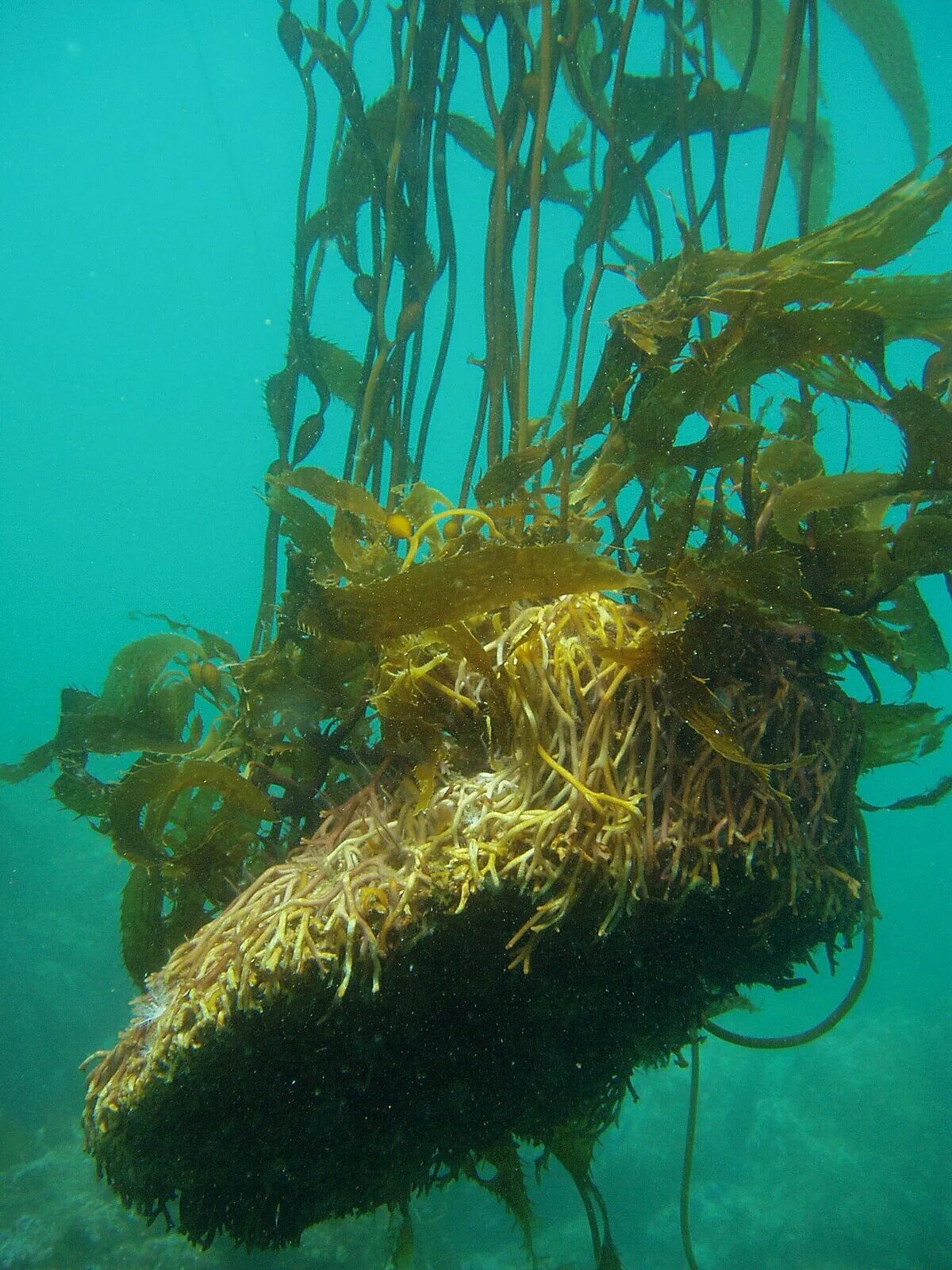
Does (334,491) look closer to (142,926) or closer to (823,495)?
(823,495)

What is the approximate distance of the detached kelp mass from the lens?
3.73 feet

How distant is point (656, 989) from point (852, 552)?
3.33 feet

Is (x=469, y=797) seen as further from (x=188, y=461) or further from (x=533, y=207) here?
(x=188, y=461)

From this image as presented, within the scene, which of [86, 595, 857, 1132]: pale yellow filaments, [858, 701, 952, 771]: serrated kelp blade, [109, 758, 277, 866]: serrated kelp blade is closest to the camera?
[86, 595, 857, 1132]: pale yellow filaments

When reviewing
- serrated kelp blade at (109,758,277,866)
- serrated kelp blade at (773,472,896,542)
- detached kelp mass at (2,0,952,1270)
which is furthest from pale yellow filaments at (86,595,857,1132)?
serrated kelp blade at (773,472,896,542)

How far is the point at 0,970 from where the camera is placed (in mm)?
11672

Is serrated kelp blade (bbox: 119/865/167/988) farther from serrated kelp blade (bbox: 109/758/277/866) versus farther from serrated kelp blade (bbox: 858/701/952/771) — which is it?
serrated kelp blade (bbox: 858/701/952/771)

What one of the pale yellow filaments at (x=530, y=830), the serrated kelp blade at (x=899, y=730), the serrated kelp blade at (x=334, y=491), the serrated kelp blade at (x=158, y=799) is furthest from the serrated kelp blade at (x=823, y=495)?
the serrated kelp blade at (x=158, y=799)

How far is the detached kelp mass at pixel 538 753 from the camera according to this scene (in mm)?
1138

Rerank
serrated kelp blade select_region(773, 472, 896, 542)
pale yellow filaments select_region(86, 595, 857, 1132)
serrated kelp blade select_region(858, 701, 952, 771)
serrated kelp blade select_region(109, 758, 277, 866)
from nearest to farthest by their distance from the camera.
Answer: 1. pale yellow filaments select_region(86, 595, 857, 1132)
2. serrated kelp blade select_region(773, 472, 896, 542)
3. serrated kelp blade select_region(109, 758, 277, 866)
4. serrated kelp blade select_region(858, 701, 952, 771)

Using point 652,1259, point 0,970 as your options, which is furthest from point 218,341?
point 652,1259

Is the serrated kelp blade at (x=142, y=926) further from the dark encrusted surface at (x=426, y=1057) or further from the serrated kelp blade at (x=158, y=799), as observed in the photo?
the dark encrusted surface at (x=426, y=1057)

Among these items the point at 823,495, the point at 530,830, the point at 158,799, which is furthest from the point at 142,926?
the point at 823,495


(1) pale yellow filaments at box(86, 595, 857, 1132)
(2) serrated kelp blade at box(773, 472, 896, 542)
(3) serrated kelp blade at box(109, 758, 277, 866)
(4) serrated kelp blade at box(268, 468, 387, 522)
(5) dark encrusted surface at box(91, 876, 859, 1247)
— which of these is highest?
(4) serrated kelp blade at box(268, 468, 387, 522)
